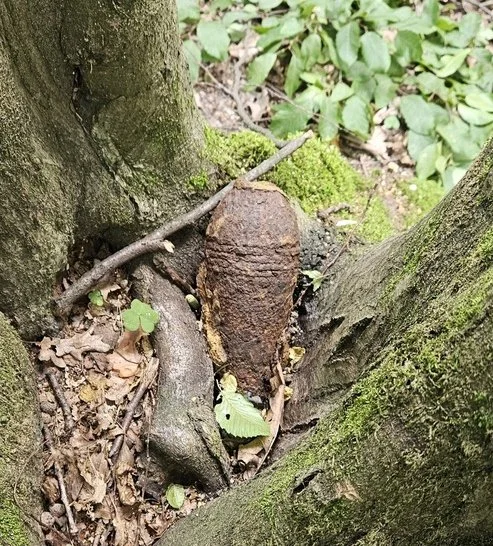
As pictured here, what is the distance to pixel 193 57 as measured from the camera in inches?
161

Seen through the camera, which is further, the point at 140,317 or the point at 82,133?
the point at 140,317

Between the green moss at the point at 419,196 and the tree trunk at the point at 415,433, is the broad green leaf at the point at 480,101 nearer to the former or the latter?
the green moss at the point at 419,196

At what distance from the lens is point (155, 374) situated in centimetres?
258

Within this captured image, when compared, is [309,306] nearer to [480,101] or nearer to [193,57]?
[193,57]

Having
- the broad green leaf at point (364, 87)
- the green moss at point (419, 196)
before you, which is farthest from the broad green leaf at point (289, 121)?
the green moss at point (419, 196)

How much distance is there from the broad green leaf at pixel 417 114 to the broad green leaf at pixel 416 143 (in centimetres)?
3

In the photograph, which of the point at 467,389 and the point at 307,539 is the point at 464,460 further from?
the point at 307,539

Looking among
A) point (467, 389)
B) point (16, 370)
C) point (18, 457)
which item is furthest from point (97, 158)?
point (467, 389)

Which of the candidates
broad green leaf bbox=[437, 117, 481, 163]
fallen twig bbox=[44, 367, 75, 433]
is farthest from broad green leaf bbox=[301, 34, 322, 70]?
fallen twig bbox=[44, 367, 75, 433]

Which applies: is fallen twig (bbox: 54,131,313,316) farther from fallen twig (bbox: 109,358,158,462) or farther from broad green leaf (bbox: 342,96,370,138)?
broad green leaf (bbox: 342,96,370,138)

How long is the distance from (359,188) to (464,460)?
2.43 meters

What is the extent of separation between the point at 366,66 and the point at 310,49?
42 centimetres

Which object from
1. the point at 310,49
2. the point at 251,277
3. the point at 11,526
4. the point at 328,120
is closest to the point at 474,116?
the point at 328,120

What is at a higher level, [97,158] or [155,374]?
[97,158]
